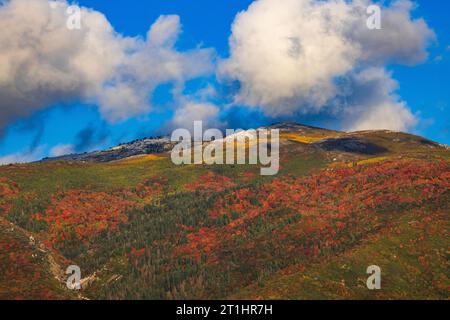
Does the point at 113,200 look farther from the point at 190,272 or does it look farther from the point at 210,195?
the point at 190,272

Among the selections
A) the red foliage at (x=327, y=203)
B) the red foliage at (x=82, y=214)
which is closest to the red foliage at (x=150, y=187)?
the red foliage at (x=82, y=214)

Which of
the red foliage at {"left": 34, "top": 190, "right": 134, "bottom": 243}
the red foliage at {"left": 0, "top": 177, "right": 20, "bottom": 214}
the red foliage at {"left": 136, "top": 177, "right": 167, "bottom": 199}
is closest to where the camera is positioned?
the red foliage at {"left": 34, "top": 190, "right": 134, "bottom": 243}

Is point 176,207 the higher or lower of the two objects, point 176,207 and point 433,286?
the higher

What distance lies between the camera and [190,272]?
75875 mm

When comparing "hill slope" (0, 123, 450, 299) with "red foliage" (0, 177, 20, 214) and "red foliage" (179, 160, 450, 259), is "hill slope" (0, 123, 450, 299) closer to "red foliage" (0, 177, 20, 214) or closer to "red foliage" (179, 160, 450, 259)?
"red foliage" (179, 160, 450, 259)

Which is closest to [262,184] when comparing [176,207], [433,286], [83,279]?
[176,207]

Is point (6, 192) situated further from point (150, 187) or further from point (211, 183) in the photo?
point (211, 183)

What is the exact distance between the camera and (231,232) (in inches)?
3679

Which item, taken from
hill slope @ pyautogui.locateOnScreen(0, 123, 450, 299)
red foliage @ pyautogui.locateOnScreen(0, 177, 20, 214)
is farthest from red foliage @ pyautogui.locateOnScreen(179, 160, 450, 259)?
red foliage @ pyautogui.locateOnScreen(0, 177, 20, 214)

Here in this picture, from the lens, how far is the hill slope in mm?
59572

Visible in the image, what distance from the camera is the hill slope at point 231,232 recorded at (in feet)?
195

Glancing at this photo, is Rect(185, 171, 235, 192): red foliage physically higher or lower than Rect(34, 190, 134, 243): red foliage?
higher

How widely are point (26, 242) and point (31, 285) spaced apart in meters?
17.4
